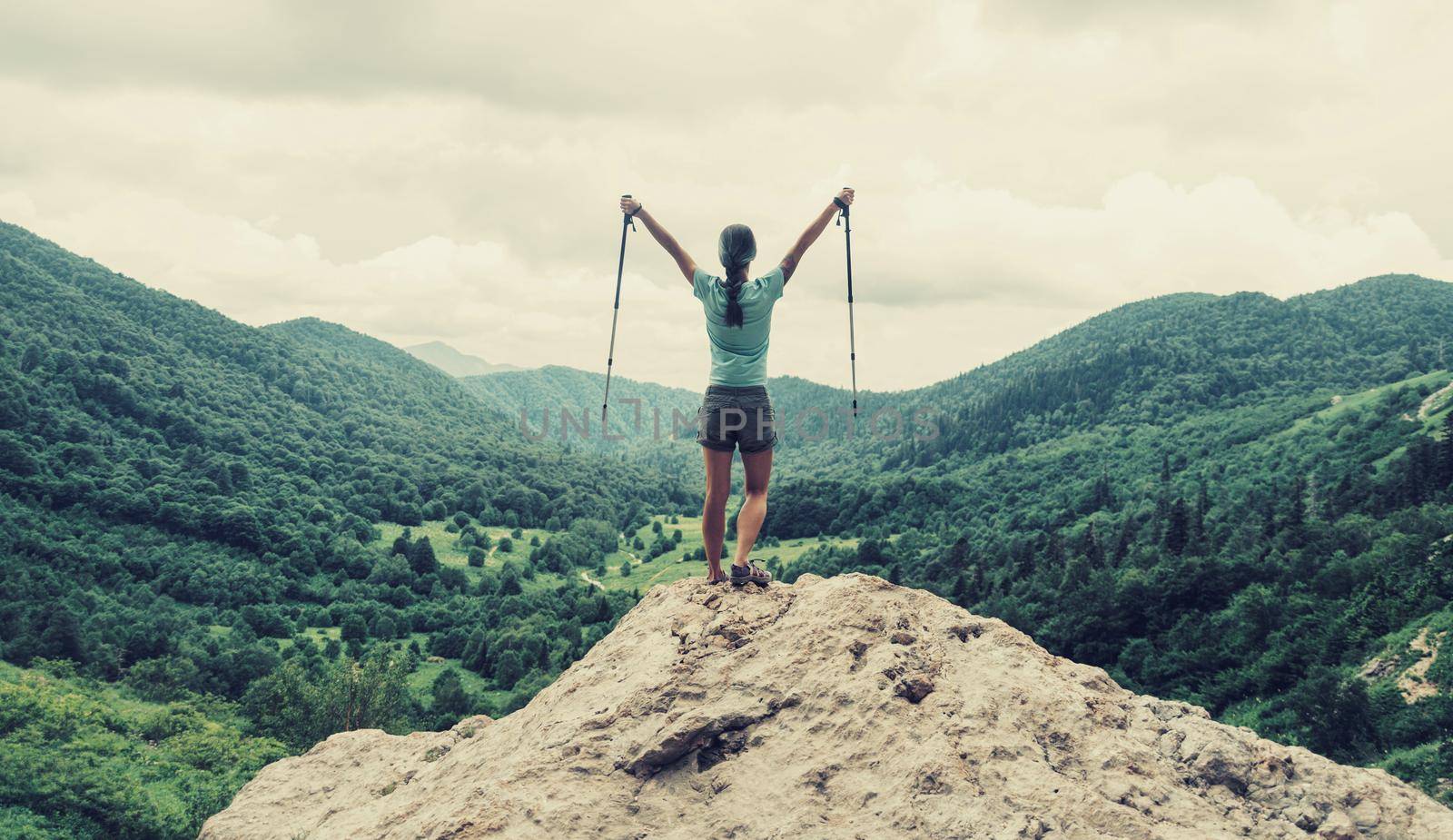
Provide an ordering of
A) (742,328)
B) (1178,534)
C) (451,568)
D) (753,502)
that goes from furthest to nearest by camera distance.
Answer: (451,568), (1178,534), (753,502), (742,328)

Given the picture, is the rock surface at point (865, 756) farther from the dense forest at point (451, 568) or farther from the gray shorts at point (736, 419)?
the dense forest at point (451, 568)

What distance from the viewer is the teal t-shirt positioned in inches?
319

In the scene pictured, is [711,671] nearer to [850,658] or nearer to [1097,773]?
[850,658]

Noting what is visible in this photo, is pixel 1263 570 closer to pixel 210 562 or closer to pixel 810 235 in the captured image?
pixel 810 235

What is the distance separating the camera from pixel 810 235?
8562 mm

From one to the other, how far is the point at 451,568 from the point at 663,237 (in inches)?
5994

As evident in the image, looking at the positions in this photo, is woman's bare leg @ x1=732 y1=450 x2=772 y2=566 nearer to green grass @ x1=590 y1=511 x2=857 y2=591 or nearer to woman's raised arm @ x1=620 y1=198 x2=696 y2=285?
woman's raised arm @ x1=620 y1=198 x2=696 y2=285

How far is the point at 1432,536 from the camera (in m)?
65.8

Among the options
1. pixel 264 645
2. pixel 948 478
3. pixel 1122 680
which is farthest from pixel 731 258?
pixel 948 478

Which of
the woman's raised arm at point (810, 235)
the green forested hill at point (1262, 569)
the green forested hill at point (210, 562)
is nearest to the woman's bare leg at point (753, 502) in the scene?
the woman's raised arm at point (810, 235)

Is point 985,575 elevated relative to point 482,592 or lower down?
elevated

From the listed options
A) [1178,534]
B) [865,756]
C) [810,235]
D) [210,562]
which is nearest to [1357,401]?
[1178,534]

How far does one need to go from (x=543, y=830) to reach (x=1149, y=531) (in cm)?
12195

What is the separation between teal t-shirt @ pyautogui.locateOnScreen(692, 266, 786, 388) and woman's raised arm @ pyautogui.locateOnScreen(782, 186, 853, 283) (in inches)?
4.3
